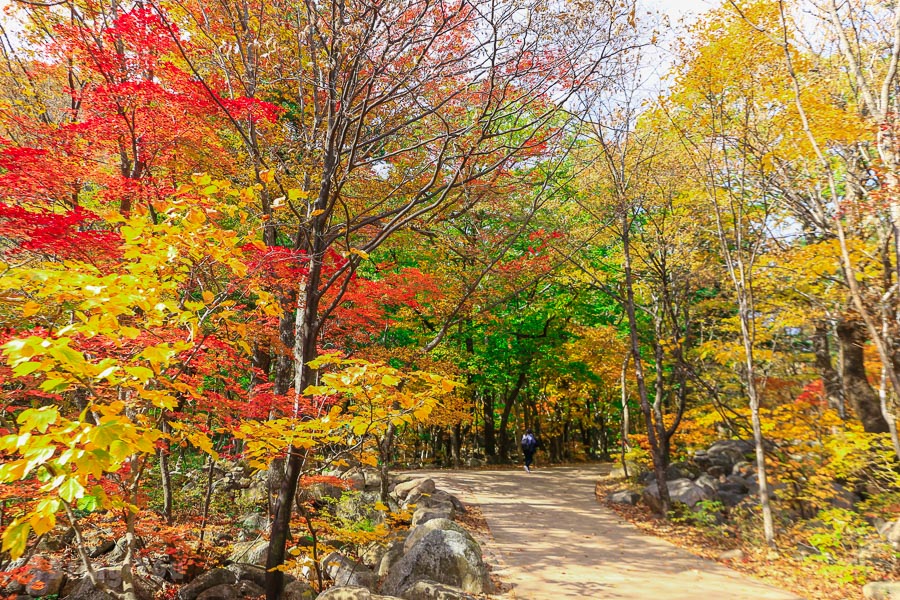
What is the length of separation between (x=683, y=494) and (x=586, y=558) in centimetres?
443

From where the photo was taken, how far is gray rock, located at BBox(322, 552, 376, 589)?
5820mm

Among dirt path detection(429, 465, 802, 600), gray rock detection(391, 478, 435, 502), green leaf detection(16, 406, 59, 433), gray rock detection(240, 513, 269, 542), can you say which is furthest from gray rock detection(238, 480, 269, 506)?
green leaf detection(16, 406, 59, 433)

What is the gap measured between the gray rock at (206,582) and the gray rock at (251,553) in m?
0.56

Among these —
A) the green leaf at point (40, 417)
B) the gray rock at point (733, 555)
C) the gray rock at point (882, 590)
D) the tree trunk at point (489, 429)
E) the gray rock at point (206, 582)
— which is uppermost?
the green leaf at point (40, 417)

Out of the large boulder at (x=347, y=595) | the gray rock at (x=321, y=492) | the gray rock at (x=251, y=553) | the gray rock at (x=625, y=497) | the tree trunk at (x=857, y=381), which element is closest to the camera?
the large boulder at (x=347, y=595)

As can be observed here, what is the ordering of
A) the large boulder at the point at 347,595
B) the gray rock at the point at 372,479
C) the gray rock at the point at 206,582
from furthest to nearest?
1. the gray rock at the point at 372,479
2. the gray rock at the point at 206,582
3. the large boulder at the point at 347,595

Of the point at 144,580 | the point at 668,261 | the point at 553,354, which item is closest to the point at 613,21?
the point at 668,261

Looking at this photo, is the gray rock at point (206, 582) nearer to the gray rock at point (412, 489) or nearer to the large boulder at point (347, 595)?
the large boulder at point (347, 595)

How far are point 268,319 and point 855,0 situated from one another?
9386 mm

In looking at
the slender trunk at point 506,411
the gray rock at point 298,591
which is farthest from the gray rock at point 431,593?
the slender trunk at point 506,411

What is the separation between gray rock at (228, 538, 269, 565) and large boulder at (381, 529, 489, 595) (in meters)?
2.08

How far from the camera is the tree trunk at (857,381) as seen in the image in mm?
8664

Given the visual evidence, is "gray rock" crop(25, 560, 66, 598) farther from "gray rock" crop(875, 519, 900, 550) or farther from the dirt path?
"gray rock" crop(875, 519, 900, 550)

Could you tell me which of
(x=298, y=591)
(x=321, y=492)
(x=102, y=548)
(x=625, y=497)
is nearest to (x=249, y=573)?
(x=298, y=591)
